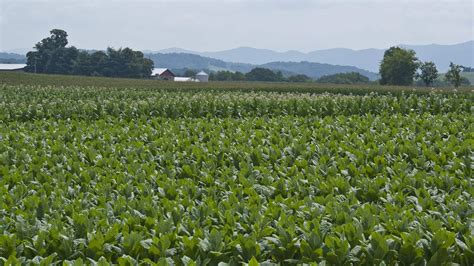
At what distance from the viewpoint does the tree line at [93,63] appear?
10838cm

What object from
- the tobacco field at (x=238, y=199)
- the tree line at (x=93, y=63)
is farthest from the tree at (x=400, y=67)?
the tobacco field at (x=238, y=199)

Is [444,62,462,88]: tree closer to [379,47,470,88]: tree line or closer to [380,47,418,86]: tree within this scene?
[379,47,470,88]: tree line

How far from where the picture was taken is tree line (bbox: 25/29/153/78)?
356 feet

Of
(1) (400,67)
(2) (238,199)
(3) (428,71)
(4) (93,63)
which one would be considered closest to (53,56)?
(4) (93,63)

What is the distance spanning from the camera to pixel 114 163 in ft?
26.8

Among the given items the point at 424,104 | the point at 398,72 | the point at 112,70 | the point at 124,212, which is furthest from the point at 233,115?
the point at 112,70

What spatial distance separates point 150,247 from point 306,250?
1129 millimetres

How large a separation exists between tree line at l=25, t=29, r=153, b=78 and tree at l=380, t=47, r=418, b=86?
46.7 m

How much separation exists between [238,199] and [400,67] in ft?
324

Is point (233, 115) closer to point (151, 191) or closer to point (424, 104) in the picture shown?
point (424, 104)

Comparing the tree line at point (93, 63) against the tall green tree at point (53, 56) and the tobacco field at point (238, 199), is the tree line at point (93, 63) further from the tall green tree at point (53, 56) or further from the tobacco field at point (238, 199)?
the tobacco field at point (238, 199)

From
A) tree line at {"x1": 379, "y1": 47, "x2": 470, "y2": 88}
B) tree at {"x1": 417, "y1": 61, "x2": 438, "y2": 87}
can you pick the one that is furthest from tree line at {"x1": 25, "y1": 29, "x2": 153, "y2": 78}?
tree at {"x1": 417, "y1": 61, "x2": 438, "y2": 87}

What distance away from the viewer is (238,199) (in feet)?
19.2

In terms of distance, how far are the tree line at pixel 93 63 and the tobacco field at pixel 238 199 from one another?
3921 inches
